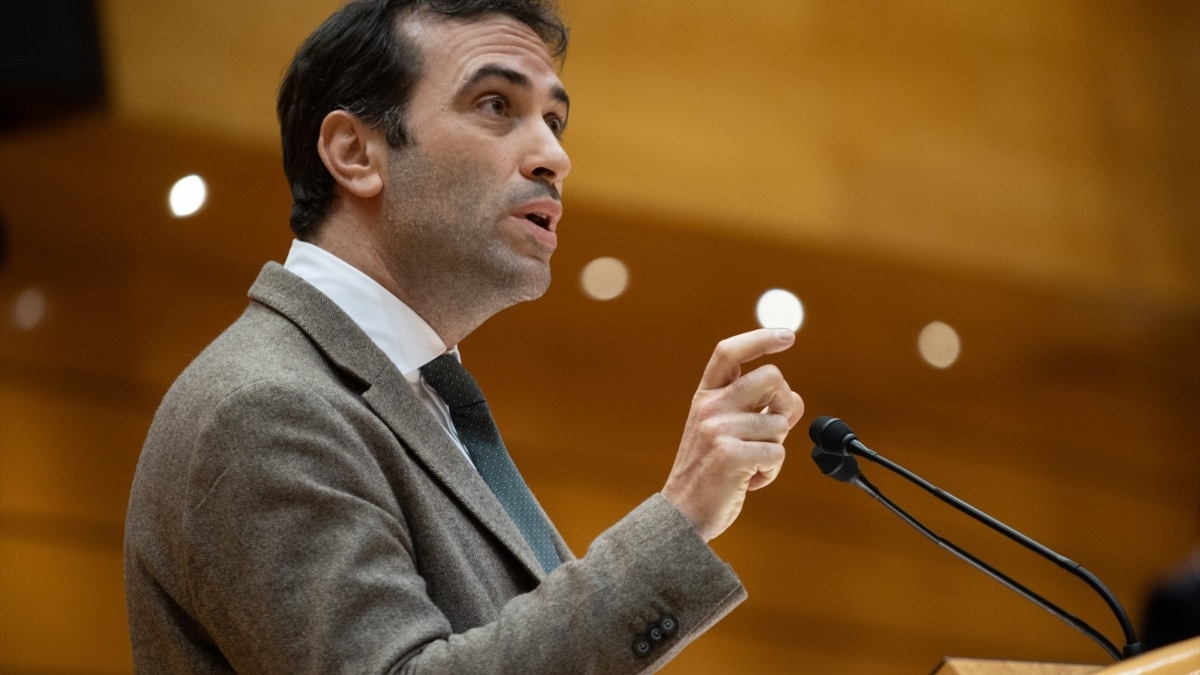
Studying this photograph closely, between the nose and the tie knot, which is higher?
the nose

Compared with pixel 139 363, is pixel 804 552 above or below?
below

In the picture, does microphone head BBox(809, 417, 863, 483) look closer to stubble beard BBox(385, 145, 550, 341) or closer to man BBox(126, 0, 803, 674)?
man BBox(126, 0, 803, 674)

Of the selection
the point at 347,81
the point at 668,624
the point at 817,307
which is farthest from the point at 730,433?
the point at 817,307

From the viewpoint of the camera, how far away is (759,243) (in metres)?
3.38

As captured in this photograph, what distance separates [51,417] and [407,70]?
51.7 inches

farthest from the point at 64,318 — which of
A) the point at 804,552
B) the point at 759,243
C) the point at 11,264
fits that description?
the point at 804,552

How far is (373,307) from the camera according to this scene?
1312mm

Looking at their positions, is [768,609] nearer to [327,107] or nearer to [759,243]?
[759,243]

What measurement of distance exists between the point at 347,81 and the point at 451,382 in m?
0.39

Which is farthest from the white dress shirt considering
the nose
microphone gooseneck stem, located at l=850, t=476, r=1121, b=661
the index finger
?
microphone gooseneck stem, located at l=850, t=476, r=1121, b=661

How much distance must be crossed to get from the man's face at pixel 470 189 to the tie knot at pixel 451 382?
0.07 meters

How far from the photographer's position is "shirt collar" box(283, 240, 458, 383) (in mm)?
1299

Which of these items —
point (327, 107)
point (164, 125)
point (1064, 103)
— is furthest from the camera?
point (1064, 103)

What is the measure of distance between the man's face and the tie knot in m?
0.07
